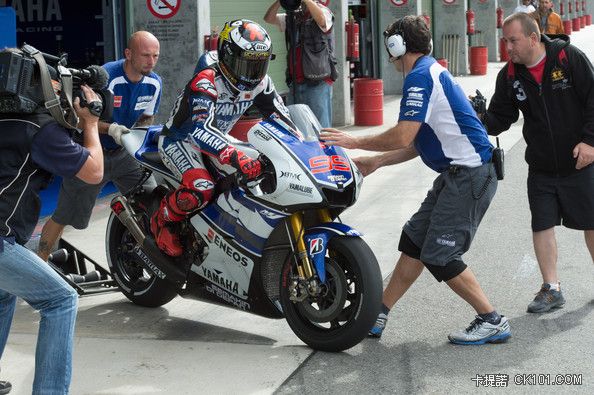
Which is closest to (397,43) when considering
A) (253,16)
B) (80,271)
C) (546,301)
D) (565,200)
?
(565,200)

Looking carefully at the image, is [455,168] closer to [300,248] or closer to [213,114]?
[300,248]

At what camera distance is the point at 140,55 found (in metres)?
7.84

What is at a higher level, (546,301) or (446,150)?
(446,150)

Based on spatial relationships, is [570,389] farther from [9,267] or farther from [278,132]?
[9,267]

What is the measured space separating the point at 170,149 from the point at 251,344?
4.06 ft

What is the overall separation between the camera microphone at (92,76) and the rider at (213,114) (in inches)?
40.6

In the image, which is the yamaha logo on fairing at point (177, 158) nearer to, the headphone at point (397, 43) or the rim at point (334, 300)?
the rim at point (334, 300)

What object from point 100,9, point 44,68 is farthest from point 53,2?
point 44,68

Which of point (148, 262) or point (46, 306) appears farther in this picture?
point (148, 262)

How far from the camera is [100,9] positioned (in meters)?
11.6

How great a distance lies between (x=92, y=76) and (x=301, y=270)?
1.63 m

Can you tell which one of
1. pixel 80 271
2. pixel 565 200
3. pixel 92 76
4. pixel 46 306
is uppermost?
pixel 92 76

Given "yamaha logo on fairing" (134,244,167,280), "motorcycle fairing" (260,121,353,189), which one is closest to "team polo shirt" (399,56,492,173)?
"motorcycle fairing" (260,121,353,189)

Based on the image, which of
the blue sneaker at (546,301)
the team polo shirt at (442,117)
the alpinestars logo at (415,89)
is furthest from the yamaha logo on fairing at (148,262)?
the blue sneaker at (546,301)
